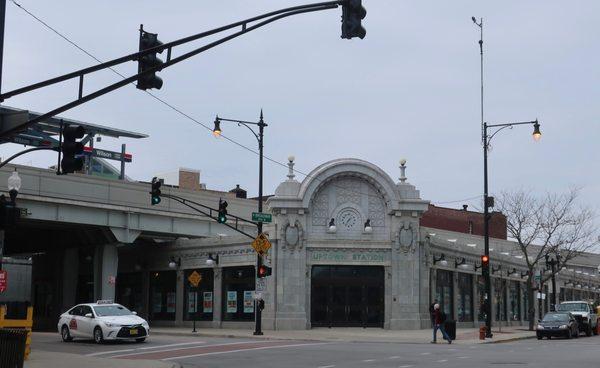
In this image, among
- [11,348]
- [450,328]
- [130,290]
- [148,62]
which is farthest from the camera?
[130,290]

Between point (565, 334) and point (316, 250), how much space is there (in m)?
13.2

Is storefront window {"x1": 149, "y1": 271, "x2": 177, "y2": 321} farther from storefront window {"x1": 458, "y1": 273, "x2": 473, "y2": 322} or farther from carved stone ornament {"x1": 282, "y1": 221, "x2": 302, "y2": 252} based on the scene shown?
storefront window {"x1": 458, "y1": 273, "x2": 473, "y2": 322}

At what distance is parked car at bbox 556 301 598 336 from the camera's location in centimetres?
4403

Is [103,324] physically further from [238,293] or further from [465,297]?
[465,297]

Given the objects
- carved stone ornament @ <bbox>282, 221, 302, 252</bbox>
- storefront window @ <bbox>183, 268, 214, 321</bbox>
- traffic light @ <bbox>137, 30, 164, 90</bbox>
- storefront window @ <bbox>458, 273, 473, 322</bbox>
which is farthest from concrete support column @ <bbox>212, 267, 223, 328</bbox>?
traffic light @ <bbox>137, 30, 164, 90</bbox>

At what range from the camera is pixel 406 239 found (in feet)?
142

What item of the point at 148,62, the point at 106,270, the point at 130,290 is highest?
the point at 148,62

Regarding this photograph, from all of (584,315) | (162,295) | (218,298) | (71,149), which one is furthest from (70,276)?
(71,149)

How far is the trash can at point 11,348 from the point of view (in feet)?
50.8

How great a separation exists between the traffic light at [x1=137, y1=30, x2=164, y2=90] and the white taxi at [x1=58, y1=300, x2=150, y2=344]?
16.3m

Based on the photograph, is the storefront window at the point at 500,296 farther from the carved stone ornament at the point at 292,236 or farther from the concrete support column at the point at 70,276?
the concrete support column at the point at 70,276

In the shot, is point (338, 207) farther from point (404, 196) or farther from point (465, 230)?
point (465, 230)

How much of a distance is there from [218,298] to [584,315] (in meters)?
20.5

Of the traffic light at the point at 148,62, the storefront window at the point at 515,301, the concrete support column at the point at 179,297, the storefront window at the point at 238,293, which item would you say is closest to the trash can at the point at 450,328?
the storefront window at the point at 238,293
